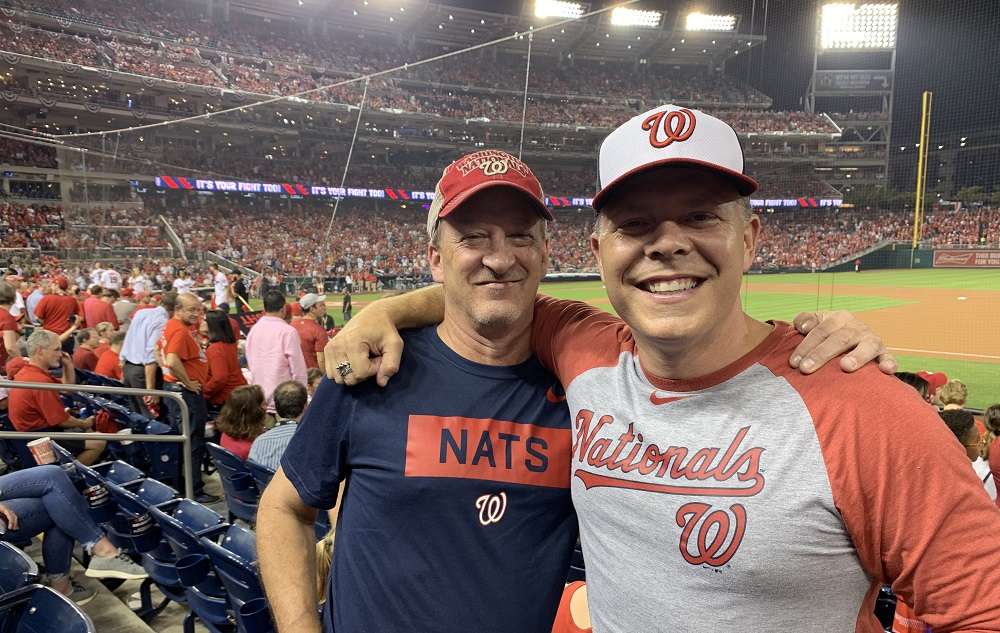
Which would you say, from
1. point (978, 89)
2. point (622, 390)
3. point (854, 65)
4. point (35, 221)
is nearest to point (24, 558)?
point (622, 390)

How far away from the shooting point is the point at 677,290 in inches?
51.1

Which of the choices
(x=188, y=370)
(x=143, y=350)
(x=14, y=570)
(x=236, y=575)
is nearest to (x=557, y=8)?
(x=143, y=350)

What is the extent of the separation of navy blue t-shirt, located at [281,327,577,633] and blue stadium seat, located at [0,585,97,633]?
1.24 meters

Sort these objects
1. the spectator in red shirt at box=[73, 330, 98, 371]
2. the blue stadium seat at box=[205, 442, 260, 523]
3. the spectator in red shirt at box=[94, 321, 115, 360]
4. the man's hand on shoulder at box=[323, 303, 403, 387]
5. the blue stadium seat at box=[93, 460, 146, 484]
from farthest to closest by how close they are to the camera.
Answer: the spectator in red shirt at box=[73, 330, 98, 371] < the spectator in red shirt at box=[94, 321, 115, 360] < the blue stadium seat at box=[205, 442, 260, 523] < the blue stadium seat at box=[93, 460, 146, 484] < the man's hand on shoulder at box=[323, 303, 403, 387]

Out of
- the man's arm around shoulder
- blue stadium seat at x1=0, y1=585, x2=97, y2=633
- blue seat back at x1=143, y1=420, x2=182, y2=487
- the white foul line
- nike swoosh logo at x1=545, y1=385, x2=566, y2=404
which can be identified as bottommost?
blue seat back at x1=143, y1=420, x2=182, y2=487

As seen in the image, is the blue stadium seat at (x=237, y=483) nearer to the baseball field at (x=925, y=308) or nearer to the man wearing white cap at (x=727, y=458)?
the man wearing white cap at (x=727, y=458)

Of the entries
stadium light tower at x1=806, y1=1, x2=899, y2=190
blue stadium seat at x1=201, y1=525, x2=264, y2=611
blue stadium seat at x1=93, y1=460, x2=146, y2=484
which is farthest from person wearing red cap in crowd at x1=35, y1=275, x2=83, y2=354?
stadium light tower at x1=806, y1=1, x2=899, y2=190

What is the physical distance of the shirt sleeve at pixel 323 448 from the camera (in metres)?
1.63

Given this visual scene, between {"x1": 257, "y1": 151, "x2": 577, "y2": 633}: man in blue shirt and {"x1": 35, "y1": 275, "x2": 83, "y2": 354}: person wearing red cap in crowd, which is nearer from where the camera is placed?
{"x1": 257, "y1": 151, "x2": 577, "y2": 633}: man in blue shirt

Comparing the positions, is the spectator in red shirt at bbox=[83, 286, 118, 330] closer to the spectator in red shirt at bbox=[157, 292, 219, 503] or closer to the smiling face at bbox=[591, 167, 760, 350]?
the spectator in red shirt at bbox=[157, 292, 219, 503]

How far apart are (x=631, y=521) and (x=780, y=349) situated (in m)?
0.49

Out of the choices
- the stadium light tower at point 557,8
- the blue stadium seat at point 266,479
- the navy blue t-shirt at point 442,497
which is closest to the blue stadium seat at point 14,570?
the blue stadium seat at point 266,479

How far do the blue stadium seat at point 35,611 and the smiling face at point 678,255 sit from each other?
2249 millimetres

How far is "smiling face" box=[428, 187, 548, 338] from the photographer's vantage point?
5.41 ft
